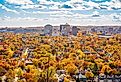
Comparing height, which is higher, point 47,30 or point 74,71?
point 74,71

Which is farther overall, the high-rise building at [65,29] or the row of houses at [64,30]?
the high-rise building at [65,29]

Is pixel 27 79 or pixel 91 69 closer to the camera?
pixel 27 79

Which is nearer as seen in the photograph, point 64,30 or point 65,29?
point 64,30

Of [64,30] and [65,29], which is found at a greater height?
[65,29]

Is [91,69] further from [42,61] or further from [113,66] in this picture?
[42,61]

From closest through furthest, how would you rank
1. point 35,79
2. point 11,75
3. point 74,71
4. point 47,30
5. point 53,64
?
point 35,79 → point 11,75 → point 74,71 → point 53,64 → point 47,30

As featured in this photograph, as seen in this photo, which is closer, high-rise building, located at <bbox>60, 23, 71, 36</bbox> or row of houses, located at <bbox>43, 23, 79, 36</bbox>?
row of houses, located at <bbox>43, 23, 79, 36</bbox>

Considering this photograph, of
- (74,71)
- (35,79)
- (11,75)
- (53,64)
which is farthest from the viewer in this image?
(53,64)

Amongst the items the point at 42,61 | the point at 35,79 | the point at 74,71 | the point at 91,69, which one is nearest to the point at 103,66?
the point at 91,69

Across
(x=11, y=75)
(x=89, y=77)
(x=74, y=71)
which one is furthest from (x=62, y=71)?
(x=11, y=75)
